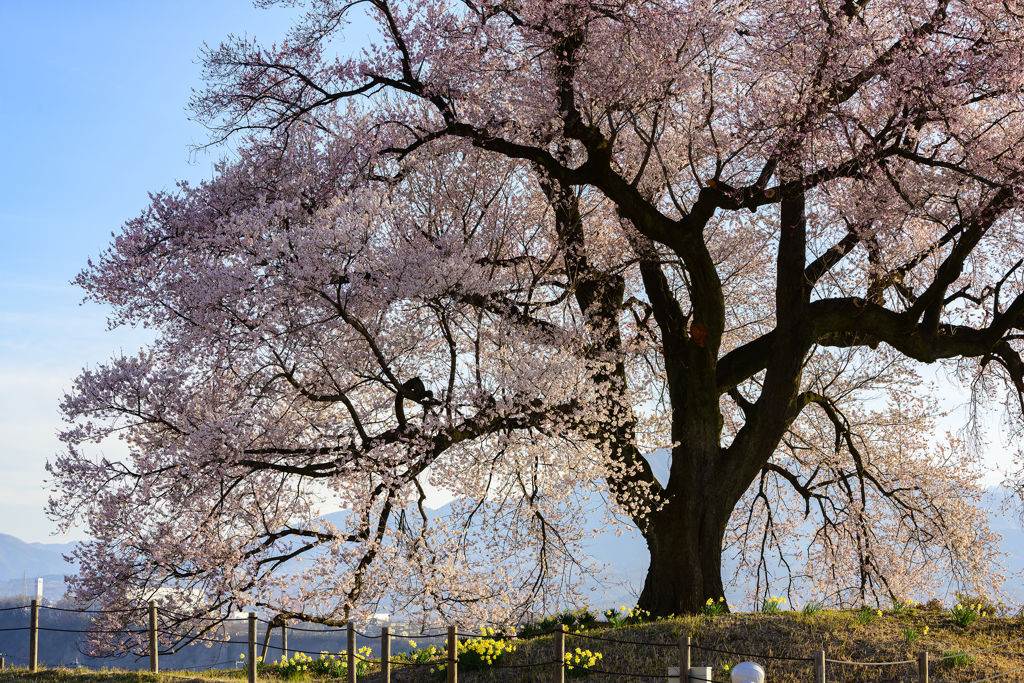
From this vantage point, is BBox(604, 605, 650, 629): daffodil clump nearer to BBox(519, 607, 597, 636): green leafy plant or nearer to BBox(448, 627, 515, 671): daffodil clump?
BBox(519, 607, 597, 636): green leafy plant

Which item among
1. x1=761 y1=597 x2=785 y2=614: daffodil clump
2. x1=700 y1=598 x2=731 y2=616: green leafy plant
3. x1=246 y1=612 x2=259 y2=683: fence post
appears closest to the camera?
x1=246 y1=612 x2=259 y2=683: fence post

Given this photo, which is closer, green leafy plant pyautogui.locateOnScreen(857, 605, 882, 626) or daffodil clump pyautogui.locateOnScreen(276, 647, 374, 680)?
green leafy plant pyautogui.locateOnScreen(857, 605, 882, 626)

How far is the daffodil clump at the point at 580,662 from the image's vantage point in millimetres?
8758

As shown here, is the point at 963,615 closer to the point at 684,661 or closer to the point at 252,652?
the point at 684,661

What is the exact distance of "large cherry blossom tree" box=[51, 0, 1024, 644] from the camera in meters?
9.10

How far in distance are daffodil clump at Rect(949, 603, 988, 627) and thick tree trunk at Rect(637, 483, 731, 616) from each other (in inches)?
114

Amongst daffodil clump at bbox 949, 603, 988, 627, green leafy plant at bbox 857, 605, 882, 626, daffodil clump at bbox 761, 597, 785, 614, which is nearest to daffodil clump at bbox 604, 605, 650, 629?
daffodil clump at bbox 761, 597, 785, 614

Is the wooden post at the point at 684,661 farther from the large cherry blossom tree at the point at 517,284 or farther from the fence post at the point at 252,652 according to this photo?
the fence post at the point at 252,652

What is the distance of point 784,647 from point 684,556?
2.67 metres

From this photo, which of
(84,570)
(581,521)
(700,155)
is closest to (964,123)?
(700,155)

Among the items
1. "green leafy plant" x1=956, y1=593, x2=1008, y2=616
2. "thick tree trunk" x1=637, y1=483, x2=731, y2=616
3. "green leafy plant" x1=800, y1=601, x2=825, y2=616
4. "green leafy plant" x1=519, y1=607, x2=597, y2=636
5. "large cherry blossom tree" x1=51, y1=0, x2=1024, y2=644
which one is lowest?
"green leafy plant" x1=519, y1=607, x2=597, y2=636

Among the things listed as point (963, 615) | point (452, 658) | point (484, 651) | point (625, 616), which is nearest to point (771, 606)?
point (625, 616)

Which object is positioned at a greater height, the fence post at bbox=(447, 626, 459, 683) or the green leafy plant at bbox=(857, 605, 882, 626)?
the green leafy plant at bbox=(857, 605, 882, 626)

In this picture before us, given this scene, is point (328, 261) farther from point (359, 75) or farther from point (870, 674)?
point (870, 674)
